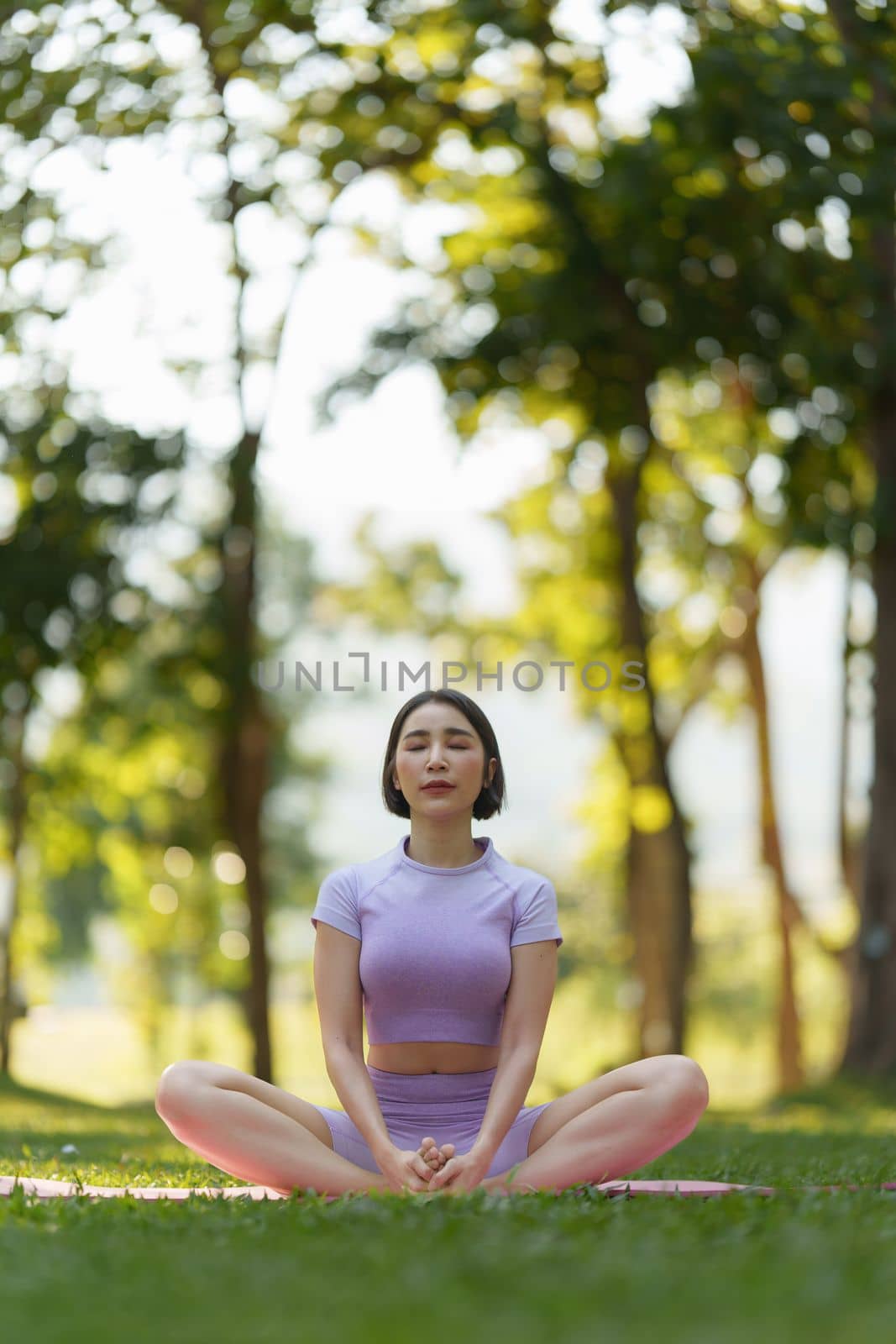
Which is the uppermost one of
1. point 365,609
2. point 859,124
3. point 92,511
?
point 859,124

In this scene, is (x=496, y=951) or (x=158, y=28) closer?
(x=496, y=951)

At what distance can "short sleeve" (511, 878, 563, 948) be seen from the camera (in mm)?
4277

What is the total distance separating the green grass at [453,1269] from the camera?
98.2 inches

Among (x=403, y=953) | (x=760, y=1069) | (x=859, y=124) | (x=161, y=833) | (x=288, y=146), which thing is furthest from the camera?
(x=760, y=1069)

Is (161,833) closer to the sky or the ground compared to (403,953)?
closer to the ground

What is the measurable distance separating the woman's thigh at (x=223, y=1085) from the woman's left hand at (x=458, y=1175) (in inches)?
18.2

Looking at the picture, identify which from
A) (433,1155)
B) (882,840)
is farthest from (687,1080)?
(882,840)

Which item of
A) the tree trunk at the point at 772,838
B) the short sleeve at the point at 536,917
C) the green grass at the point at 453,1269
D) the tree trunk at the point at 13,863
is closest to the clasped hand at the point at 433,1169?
the green grass at the point at 453,1269

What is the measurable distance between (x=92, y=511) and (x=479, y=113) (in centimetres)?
441

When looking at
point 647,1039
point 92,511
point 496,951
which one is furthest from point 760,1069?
point 496,951

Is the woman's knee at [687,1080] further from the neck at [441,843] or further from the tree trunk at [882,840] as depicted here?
the tree trunk at [882,840]

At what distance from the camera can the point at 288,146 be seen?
42.8 feet

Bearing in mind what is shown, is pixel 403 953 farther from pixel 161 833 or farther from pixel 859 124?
pixel 161 833

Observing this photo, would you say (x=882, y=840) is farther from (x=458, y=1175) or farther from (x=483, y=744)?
(x=458, y=1175)
